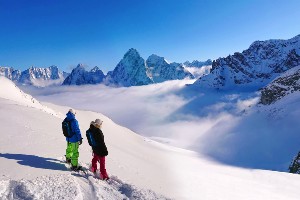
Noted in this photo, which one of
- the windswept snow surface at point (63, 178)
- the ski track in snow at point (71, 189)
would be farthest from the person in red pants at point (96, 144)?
the windswept snow surface at point (63, 178)

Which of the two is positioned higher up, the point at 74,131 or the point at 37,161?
the point at 74,131

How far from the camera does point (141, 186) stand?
42.8 ft

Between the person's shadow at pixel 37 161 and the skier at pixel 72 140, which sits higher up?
the skier at pixel 72 140

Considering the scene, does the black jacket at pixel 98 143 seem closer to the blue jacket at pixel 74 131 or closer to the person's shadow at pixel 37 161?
the blue jacket at pixel 74 131

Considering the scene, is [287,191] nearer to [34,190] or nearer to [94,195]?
[94,195]

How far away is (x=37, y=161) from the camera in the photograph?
13281 mm

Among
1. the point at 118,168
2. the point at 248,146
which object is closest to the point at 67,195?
the point at 118,168

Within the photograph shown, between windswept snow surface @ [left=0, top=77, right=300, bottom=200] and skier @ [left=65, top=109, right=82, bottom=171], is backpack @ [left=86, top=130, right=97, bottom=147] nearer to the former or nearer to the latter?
skier @ [left=65, top=109, right=82, bottom=171]

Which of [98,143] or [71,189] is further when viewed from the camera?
[98,143]

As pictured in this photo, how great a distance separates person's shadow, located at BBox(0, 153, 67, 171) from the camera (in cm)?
1284

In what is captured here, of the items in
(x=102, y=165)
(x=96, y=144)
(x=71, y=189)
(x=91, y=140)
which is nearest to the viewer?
(x=71, y=189)

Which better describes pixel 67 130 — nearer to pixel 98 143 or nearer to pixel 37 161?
pixel 98 143

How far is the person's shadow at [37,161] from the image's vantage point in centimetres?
1284

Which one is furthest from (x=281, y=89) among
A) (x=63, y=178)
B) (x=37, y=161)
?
(x=63, y=178)
